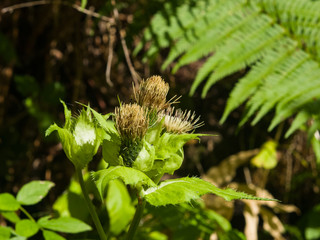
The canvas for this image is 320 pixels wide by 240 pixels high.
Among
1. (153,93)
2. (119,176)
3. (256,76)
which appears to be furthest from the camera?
(256,76)

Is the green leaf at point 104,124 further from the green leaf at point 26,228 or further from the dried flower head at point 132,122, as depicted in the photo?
the green leaf at point 26,228

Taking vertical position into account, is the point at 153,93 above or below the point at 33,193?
above

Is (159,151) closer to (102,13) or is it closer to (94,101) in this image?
(102,13)

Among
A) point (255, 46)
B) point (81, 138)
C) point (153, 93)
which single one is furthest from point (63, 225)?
point (255, 46)

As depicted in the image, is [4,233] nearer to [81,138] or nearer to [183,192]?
[81,138]

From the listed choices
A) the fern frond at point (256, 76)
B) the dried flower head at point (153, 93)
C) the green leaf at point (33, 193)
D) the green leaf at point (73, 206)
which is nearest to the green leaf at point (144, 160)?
the dried flower head at point (153, 93)

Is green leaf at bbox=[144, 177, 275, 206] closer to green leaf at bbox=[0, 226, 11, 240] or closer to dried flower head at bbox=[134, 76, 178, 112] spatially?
dried flower head at bbox=[134, 76, 178, 112]

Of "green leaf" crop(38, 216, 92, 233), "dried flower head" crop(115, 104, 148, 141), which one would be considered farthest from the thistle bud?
"green leaf" crop(38, 216, 92, 233)
